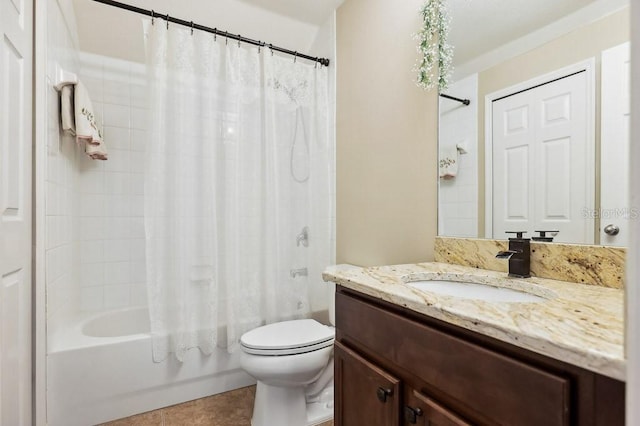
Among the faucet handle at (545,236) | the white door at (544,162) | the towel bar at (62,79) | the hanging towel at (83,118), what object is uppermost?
the towel bar at (62,79)

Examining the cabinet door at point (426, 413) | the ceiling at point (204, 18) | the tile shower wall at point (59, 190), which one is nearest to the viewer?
the cabinet door at point (426, 413)

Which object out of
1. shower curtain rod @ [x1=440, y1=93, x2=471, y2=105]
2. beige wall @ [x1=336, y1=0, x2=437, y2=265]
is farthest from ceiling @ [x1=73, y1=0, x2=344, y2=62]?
shower curtain rod @ [x1=440, y1=93, x2=471, y2=105]

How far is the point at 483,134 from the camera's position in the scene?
1.27 m

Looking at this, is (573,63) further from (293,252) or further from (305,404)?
(305,404)

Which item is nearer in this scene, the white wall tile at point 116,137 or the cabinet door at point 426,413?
the cabinet door at point 426,413

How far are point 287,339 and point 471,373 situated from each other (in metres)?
1.09

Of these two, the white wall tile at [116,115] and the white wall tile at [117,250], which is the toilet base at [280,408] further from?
the white wall tile at [116,115]

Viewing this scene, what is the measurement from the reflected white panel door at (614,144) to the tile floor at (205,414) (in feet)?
4.95

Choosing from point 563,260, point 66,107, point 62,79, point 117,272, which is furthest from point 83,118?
point 563,260

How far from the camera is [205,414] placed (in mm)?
1693

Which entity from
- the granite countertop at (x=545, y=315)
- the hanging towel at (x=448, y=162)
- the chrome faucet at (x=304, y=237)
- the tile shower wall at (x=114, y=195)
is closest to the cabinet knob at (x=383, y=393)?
the granite countertop at (x=545, y=315)

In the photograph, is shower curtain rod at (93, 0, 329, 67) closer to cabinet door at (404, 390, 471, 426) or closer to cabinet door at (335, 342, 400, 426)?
cabinet door at (335, 342, 400, 426)

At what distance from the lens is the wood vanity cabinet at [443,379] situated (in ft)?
1.64

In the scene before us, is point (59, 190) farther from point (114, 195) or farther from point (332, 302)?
point (332, 302)
